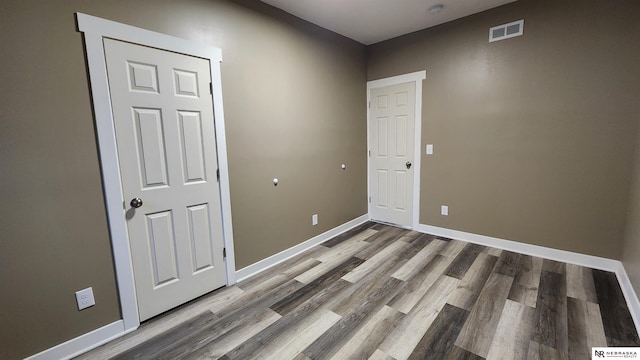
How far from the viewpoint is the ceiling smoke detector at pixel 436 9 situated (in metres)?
2.70

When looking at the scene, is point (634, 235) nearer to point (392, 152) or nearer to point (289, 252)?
point (392, 152)

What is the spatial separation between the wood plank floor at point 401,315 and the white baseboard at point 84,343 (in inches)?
2.3

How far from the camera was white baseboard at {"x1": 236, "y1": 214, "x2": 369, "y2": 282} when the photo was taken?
8.52ft

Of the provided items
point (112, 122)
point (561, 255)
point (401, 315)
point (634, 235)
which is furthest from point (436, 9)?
point (112, 122)

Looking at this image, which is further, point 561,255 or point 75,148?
point 561,255

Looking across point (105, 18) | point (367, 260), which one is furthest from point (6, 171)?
point (367, 260)

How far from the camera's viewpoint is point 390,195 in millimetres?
3930

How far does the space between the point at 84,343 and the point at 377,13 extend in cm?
A: 378

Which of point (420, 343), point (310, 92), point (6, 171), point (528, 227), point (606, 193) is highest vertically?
point (310, 92)

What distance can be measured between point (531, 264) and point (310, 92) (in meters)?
3.00

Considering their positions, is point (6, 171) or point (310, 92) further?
point (310, 92)

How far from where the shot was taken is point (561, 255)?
2703mm

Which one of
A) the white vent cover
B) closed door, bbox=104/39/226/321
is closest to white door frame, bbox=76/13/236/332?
closed door, bbox=104/39/226/321

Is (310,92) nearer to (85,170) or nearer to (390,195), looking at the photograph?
(390,195)
